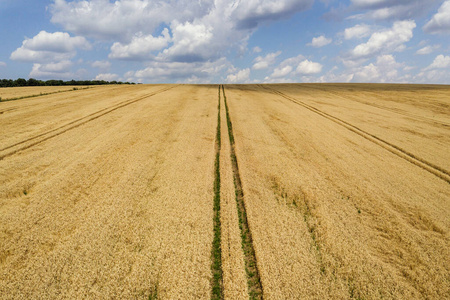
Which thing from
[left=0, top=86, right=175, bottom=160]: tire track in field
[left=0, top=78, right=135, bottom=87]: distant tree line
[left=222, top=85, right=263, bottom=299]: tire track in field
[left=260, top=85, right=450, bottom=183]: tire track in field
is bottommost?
[left=222, top=85, right=263, bottom=299]: tire track in field

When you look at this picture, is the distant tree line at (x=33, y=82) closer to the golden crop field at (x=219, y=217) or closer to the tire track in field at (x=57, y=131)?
the tire track in field at (x=57, y=131)

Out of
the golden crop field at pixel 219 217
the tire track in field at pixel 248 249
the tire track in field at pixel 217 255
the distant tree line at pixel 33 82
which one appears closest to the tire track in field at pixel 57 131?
the golden crop field at pixel 219 217

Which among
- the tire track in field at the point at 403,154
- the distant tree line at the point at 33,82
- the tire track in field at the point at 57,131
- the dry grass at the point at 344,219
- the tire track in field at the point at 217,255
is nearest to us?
the tire track in field at the point at 217,255

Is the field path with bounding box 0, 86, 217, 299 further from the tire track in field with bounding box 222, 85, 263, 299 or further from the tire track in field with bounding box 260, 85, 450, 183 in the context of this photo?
the tire track in field with bounding box 260, 85, 450, 183

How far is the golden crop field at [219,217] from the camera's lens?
10.6ft

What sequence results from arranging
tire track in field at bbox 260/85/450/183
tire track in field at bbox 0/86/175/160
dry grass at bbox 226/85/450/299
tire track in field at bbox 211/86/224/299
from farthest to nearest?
tire track in field at bbox 0/86/175/160
tire track in field at bbox 260/85/450/183
dry grass at bbox 226/85/450/299
tire track in field at bbox 211/86/224/299

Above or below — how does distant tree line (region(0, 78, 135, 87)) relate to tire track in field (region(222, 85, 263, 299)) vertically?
above

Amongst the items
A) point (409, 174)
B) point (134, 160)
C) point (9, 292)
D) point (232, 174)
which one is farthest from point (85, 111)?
point (409, 174)

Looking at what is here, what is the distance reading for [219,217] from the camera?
454 centimetres

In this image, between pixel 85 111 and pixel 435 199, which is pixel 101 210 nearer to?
pixel 435 199

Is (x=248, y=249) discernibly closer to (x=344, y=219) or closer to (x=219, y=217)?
(x=219, y=217)

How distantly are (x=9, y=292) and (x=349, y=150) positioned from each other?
973 centimetres

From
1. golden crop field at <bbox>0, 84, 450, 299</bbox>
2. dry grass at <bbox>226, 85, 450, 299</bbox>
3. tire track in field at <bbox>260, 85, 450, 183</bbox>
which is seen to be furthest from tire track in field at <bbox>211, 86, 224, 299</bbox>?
tire track in field at <bbox>260, 85, 450, 183</bbox>

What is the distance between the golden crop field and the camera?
3221 mm
